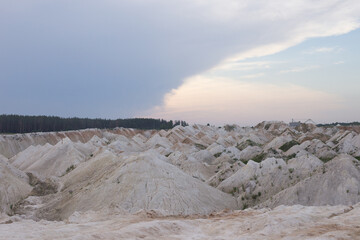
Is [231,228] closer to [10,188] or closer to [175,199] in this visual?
[175,199]

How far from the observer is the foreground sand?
411 inches

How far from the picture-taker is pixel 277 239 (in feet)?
33.1

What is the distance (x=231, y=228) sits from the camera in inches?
479

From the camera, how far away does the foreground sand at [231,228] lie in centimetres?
1045

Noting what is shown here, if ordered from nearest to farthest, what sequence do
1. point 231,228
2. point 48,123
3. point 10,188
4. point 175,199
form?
point 231,228, point 175,199, point 10,188, point 48,123

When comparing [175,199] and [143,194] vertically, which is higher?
[143,194]

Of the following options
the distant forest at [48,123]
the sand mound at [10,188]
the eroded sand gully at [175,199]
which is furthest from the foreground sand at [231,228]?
the distant forest at [48,123]

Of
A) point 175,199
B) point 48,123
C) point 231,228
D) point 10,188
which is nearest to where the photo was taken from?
point 231,228

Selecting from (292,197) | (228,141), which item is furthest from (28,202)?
(228,141)

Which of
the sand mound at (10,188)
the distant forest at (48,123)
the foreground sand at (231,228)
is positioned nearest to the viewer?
the foreground sand at (231,228)

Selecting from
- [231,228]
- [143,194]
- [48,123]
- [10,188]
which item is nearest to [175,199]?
[143,194]

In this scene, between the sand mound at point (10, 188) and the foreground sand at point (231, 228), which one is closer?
the foreground sand at point (231, 228)

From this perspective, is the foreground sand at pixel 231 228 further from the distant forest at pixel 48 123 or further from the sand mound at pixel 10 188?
the distant forest at pixel 48 123

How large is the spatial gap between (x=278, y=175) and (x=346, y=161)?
591 centimetres
